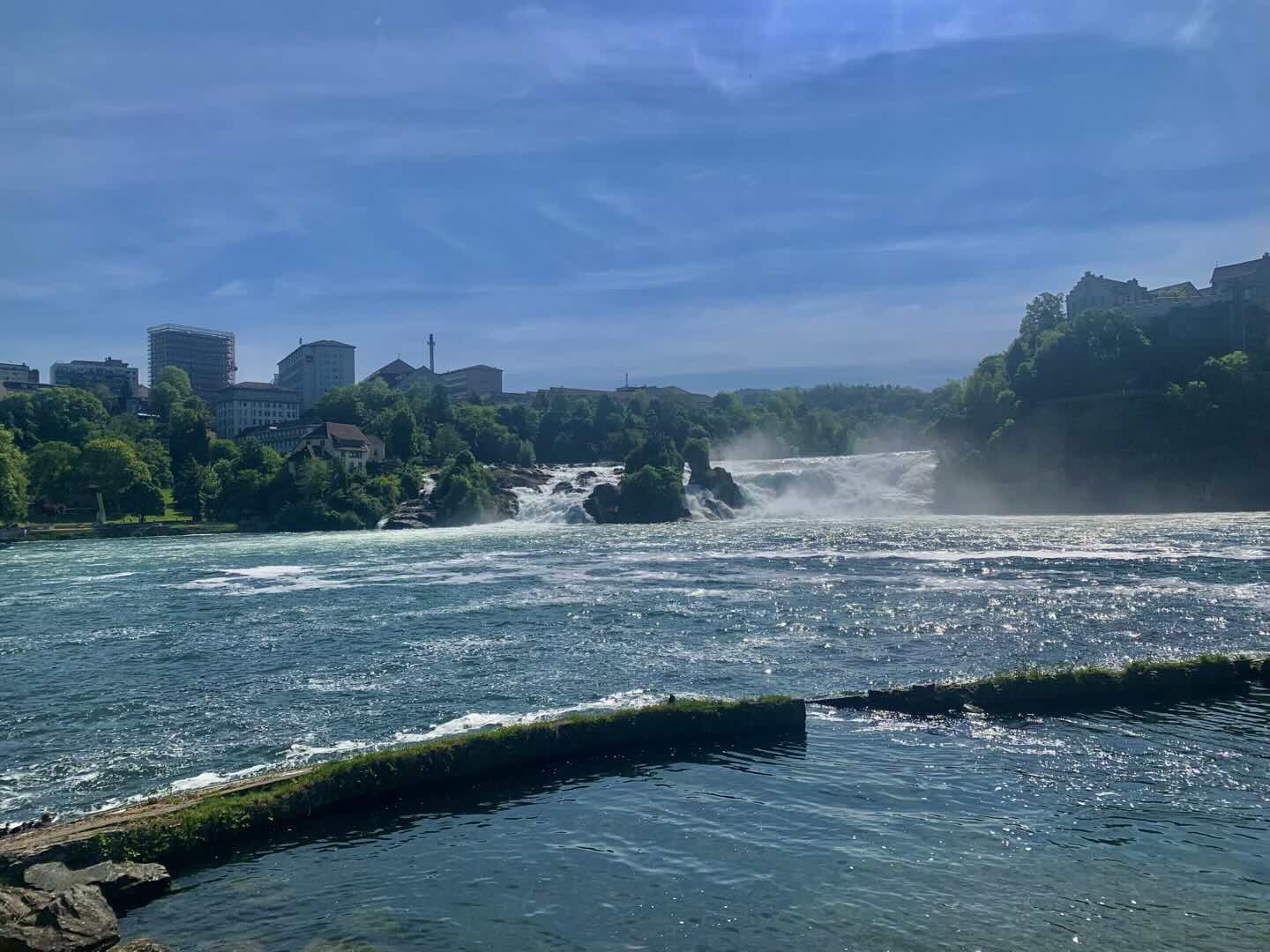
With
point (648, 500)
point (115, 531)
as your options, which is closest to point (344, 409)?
point (115, 531)

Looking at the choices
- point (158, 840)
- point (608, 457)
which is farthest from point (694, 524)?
point (158, 840)

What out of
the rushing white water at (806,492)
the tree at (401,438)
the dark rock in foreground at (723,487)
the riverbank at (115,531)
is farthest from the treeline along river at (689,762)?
the tree at (401,438)

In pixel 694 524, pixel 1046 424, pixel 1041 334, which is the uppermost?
pixel 1041 334

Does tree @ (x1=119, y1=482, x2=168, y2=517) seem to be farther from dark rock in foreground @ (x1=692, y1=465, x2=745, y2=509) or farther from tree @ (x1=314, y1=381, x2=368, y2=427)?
dark rock in foreground @ (x1=692, y1=465, x2=745, y2=509)

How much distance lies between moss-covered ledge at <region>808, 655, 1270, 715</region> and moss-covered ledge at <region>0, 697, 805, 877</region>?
11.2 ft

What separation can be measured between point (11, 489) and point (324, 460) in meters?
31.4

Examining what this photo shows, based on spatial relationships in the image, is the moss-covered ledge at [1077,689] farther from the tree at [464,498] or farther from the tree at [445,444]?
the tree at [445,444]

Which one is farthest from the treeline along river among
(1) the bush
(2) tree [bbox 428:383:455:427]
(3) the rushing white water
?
(2) tree [bbox 428:383:455:427]

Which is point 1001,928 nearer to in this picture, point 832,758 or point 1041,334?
point 832,758

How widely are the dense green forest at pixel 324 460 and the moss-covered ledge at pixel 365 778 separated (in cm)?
8351

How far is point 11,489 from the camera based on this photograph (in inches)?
3625

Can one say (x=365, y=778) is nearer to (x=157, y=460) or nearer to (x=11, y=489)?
(x=11, y=489)

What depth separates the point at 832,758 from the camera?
755 inches

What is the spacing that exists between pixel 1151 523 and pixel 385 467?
93.4m
